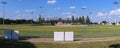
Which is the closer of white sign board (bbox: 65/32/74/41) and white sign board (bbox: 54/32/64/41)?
white sign board (bbox: 54/32/64/41)

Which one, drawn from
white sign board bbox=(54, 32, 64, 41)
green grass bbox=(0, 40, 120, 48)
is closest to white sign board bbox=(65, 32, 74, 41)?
white sign board bbox=(54, 32, 64, 41)

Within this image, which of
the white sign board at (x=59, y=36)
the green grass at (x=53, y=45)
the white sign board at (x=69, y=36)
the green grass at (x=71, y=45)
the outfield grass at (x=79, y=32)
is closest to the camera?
the green grass at (x=53, y=45)

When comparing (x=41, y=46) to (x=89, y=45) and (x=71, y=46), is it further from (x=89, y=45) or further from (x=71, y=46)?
(x=89, y=45)

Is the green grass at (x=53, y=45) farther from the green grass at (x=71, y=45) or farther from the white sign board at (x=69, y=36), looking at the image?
the white sign board at (x=69, y=36)

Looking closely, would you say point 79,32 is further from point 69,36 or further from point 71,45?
point 71,45

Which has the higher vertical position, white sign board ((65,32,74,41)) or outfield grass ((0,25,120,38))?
white sign board ((65,32,74,41))

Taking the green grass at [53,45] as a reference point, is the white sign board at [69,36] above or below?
above

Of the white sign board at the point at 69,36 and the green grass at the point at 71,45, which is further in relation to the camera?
the white sign board at the point at 69,36

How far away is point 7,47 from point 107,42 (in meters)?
11.7

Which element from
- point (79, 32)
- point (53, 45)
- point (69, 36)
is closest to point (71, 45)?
point (53, 45)

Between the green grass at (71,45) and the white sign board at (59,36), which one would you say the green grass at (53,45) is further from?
the white sign board at (59,36)

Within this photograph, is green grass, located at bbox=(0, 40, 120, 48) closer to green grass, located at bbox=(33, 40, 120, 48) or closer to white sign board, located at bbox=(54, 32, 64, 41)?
green grass, located at bbox=(33, 40, 120, 48)

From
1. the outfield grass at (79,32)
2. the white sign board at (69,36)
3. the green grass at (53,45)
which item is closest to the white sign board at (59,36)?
the white sign board at (69,36)

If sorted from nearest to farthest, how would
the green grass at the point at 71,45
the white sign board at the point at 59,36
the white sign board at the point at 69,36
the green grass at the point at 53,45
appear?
the green grass at the point at 53,45 < the green grass at the point at 71,45 < the white sign board at the point at 59,36 < the white sign board at the point at 69,36
